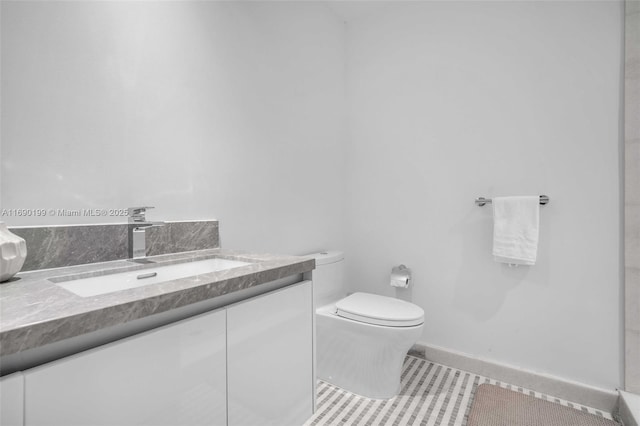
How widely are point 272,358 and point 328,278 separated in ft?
3.08

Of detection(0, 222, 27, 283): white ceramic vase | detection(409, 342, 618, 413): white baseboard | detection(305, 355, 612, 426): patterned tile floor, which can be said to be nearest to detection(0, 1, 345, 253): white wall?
detection(0, 222, 27, 283): white ceramic vase

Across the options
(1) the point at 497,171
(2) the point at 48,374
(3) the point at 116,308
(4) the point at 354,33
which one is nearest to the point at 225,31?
(4) the point at 354,33

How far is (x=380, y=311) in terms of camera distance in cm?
159

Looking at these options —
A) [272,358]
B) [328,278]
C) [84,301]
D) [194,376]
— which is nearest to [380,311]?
[328,278]

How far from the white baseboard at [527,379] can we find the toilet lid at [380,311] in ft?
1.86

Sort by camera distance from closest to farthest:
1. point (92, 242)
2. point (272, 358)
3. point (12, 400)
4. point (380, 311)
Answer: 1. point (12, 400)
2. point (272, 358)
3. point (92, 242)
4. point (380, 311)

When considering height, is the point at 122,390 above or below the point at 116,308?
below

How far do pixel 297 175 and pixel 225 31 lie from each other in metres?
0.83

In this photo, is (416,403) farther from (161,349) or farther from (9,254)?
(9,254)

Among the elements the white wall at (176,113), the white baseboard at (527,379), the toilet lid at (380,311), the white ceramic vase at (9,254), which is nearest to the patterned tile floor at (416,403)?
the white baseboard at (527,379)

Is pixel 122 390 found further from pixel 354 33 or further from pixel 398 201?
pixel 354 33

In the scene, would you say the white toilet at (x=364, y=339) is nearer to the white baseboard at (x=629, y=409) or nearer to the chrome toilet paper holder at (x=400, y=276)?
the chrome toilet paper holder at (x=400, y=276)

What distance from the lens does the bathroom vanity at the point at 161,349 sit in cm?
51

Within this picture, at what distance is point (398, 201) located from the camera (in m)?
2.16
